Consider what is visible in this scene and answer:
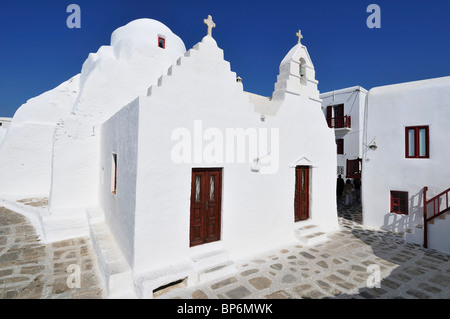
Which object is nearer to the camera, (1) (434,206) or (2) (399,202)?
(1) (434,206)

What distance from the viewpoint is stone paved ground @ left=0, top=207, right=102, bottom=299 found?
4164 mm

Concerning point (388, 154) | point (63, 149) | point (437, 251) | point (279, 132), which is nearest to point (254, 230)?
point (279, 132)

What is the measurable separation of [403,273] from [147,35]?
36.4 feet

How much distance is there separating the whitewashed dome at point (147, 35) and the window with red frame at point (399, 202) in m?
10.3

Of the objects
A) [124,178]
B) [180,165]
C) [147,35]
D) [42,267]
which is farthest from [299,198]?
[147,35]

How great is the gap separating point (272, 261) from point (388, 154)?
6338 millimetres

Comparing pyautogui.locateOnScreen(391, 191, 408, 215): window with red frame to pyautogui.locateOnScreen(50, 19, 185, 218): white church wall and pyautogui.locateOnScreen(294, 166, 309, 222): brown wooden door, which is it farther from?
pyautogui.locateOnScreen(50, 19, 185, 218): white church wall

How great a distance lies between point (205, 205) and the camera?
5.25 m

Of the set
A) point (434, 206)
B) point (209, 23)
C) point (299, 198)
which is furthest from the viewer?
point (299, 198)

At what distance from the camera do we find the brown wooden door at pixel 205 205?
5105 mm

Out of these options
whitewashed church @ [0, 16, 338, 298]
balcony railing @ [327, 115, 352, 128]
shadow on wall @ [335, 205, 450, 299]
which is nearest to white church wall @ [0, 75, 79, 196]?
whitewashed church @ [0, 16, 338, 298]

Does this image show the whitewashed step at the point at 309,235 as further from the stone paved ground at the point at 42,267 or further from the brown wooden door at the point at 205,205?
the stone paved ground at the point at 42,267

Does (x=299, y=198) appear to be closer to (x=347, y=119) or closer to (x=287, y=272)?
(x=287, y=272)

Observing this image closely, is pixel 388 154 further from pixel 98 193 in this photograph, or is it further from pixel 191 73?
pixel 98 193
